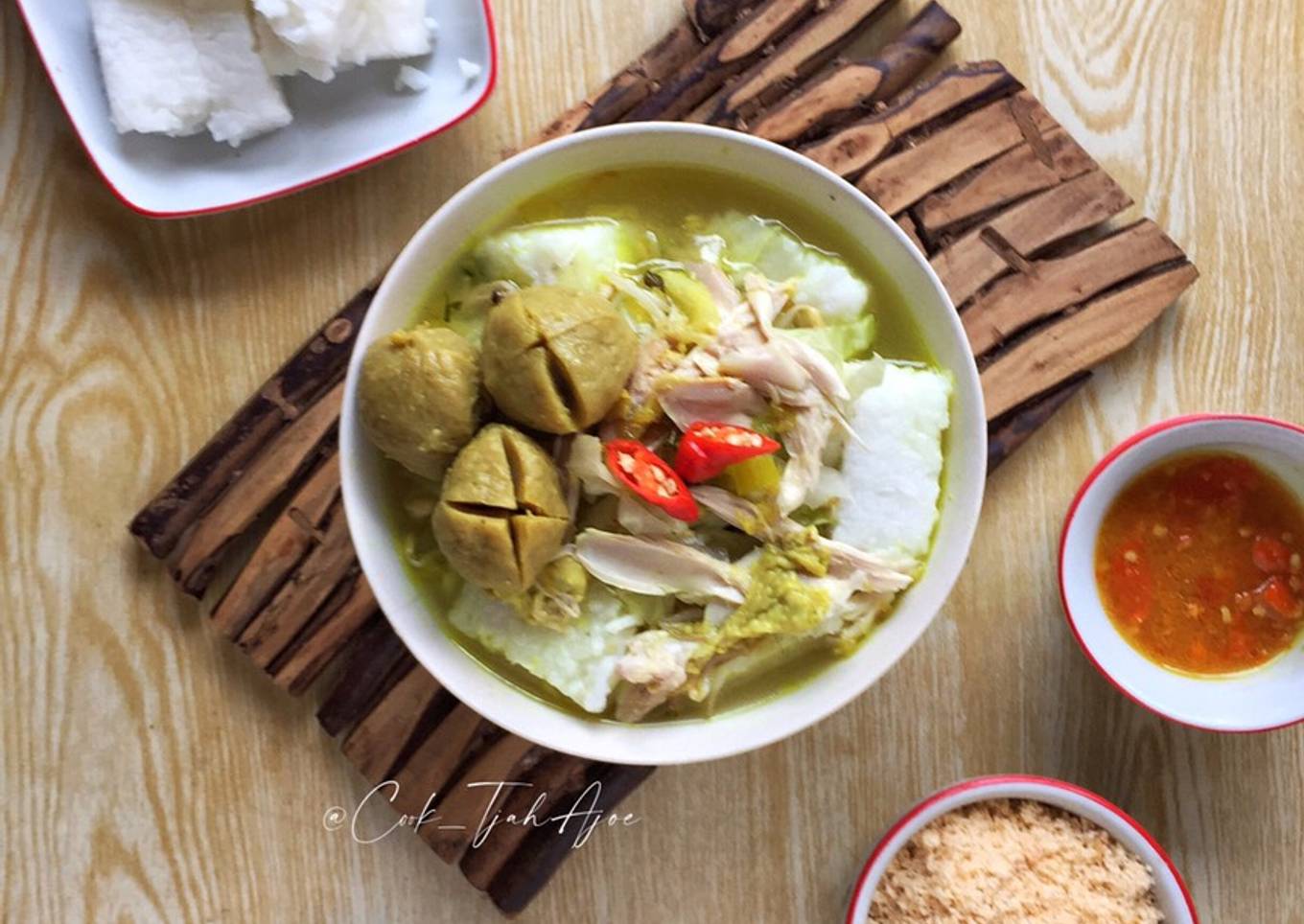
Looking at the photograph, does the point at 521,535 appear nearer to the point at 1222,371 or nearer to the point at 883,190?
the point at 883,190

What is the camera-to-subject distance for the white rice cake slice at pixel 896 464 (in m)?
1.66

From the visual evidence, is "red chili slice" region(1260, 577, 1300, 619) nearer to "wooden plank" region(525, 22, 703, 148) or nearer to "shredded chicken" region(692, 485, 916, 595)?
"shredded chicken" region(692, 485, 916, 595)

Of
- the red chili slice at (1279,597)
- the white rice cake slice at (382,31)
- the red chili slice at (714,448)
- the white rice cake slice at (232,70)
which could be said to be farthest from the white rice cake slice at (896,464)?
the white rice cake slice at (232,70)

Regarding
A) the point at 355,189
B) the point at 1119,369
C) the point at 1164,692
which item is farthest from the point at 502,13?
the point at 1164,692

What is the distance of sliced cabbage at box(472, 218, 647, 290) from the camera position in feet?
5.53

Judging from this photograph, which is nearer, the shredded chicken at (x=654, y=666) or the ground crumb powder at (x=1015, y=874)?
the shredded chicken at (x=654, y=666)

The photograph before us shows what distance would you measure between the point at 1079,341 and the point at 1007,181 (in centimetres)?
30

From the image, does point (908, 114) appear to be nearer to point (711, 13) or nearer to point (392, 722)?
point (711, 13)

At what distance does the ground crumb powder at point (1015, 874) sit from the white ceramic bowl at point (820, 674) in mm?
449

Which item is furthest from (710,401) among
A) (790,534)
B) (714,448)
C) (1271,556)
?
(1271,556)

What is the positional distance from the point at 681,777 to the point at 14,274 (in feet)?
4.84

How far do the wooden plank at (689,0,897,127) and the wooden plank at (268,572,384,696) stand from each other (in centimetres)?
101

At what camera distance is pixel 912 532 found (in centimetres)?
168

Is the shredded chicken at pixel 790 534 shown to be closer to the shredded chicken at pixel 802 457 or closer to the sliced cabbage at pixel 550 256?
the shredded chicken at pixel 802 457
